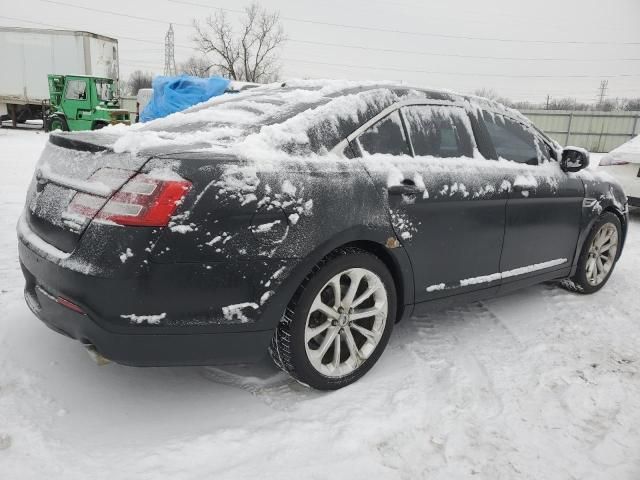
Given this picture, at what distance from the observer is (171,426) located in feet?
7.29

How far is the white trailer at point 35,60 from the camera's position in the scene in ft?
72.4

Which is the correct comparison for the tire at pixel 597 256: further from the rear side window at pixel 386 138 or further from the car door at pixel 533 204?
the rear side window at pixel 386 138

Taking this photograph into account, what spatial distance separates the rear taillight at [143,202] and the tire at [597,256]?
340 centimetres

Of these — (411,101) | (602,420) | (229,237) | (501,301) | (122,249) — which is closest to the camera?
(122,249)

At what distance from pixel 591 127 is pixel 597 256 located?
2207cm

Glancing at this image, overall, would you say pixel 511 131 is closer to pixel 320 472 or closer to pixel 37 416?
pixel 320 472

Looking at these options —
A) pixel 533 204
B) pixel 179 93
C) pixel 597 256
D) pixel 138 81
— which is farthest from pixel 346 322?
pixel 138 81

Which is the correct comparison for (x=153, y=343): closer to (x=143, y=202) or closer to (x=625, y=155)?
(x=143, y=202)

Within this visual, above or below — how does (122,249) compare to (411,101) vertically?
below

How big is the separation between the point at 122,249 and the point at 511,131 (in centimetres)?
275

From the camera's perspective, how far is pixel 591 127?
2311 centimetres

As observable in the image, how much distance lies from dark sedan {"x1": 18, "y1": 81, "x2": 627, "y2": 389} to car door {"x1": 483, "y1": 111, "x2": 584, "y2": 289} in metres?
0.03

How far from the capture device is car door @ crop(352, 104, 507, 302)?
2.61m

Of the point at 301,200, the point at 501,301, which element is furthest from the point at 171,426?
the point at 501,301
